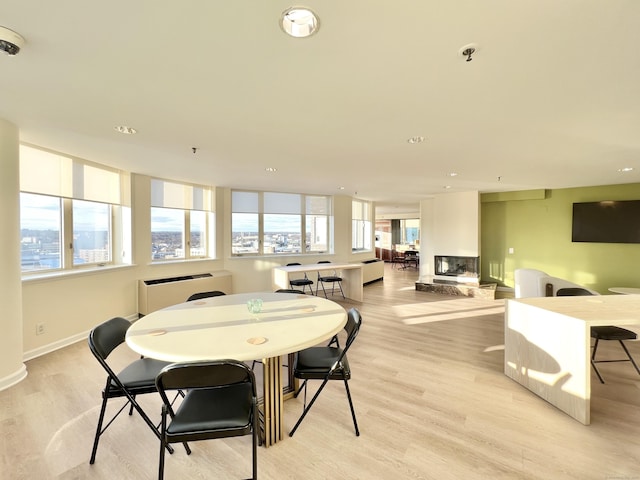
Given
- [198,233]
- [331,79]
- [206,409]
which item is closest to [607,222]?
[331,79]

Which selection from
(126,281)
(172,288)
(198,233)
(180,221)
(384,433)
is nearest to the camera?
(384,433)

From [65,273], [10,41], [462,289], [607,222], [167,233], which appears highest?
[10,41]

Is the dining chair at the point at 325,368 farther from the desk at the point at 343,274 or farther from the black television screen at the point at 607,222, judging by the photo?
the black television screen at the point at 607,222

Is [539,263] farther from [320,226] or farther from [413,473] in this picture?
[413,473]

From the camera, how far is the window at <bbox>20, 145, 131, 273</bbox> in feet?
11.4

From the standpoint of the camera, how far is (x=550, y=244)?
6.75m

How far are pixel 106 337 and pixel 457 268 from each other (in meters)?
7.29

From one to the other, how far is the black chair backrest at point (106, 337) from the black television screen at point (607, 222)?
8390 mm

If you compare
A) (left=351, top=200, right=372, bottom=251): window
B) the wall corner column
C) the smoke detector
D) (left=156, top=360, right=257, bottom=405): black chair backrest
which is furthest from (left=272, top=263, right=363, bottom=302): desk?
the smoke detector

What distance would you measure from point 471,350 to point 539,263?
480cm

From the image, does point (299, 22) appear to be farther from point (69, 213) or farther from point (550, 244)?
point (550, 244)

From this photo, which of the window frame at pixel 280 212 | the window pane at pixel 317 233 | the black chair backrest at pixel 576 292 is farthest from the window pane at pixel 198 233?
the black chair backrest at pixel 576 292

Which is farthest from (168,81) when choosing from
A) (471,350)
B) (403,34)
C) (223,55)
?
(471,350)

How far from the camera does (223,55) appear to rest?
1.67 meters
